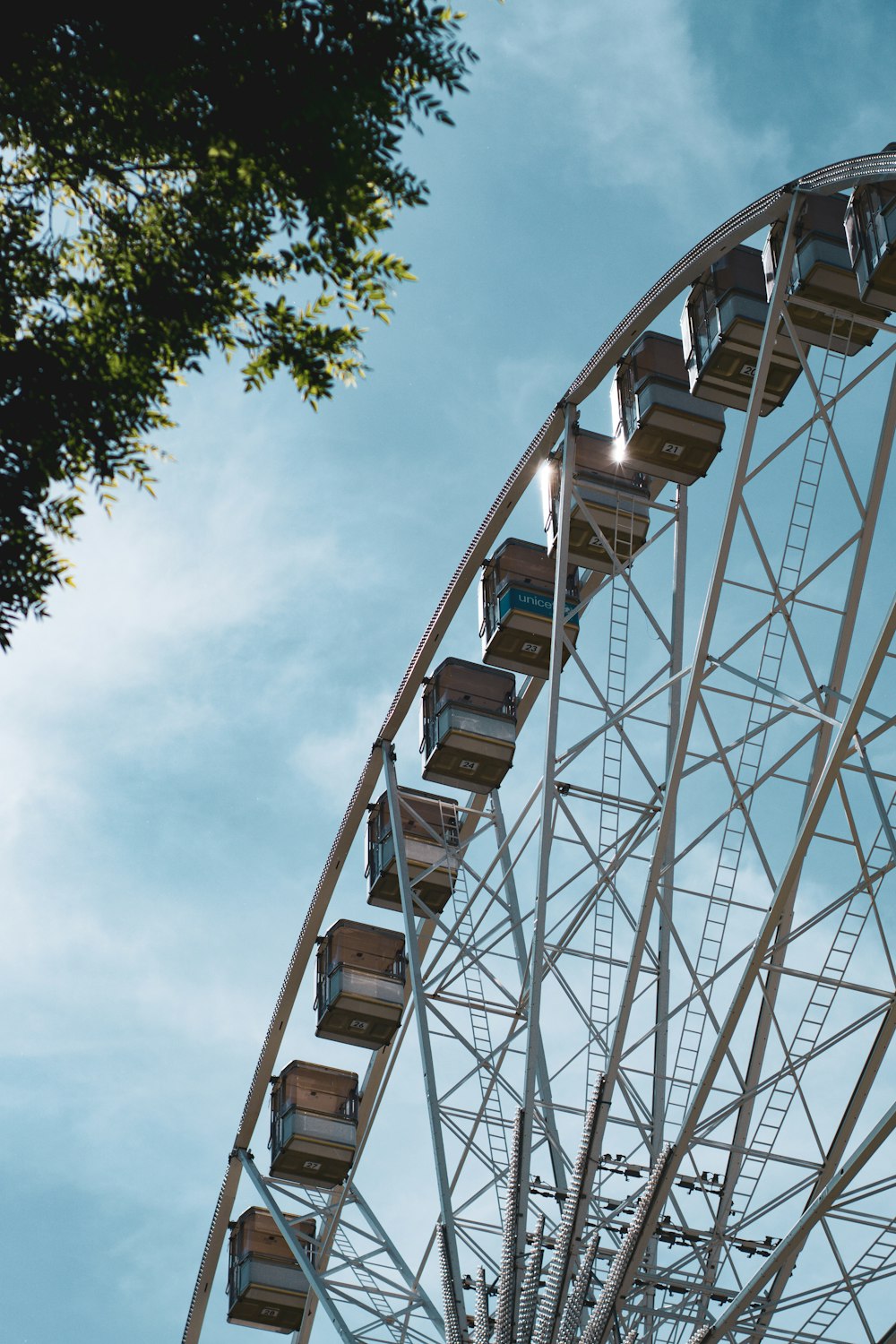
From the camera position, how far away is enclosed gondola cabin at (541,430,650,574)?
83.8 feet

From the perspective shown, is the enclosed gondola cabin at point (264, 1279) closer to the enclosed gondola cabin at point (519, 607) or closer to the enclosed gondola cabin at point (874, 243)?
the enclosed gondola cabin at point (519, 607)

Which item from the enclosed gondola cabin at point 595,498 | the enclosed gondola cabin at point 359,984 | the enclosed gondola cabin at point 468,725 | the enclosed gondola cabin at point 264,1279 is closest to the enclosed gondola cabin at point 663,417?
the enclosed gondola cabin at point 595,498

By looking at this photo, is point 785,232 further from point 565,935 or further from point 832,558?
point 565,935

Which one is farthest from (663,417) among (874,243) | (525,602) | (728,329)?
(874,243)

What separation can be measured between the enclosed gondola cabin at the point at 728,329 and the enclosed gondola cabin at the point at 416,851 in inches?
364

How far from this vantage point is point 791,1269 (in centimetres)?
2364

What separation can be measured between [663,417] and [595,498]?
6.79 feet

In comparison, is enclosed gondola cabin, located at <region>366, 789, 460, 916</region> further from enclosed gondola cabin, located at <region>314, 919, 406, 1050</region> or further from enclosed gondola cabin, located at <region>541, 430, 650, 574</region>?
enclosed gondola cabin, located at <region>541, 430, 650, 574</region>

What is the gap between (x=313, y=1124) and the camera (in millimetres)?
31391

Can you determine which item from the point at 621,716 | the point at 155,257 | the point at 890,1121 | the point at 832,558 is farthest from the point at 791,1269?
the point at 155,257

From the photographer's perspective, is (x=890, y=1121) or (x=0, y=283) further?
(x=890, y=1121)

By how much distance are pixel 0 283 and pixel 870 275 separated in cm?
1273

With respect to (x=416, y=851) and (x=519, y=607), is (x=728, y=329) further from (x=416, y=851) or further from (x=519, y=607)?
(x=416, y=851)

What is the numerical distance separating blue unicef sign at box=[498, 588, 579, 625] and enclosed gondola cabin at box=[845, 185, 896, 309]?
7.77m
